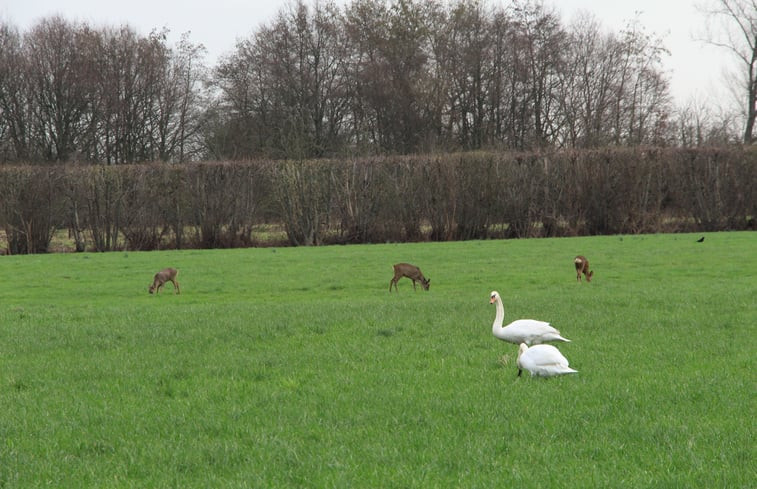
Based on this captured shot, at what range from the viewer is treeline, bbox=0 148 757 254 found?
32656 millimetres

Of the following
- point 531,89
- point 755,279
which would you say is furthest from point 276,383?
point 531,89

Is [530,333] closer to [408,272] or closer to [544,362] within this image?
[544,362]

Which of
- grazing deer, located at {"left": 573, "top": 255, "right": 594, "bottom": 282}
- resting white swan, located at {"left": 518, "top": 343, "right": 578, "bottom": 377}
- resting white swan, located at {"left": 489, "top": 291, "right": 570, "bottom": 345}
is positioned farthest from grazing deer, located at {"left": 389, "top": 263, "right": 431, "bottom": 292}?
resting white swan, located at {"left": 518, "top": 343, "right": 578, "bottom": 377}

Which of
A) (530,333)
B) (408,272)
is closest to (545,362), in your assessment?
(530,333)

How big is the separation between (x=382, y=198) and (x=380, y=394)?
28.0 metres

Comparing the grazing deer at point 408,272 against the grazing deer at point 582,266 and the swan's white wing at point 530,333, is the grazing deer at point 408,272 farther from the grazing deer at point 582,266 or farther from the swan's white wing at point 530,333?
the swan's white wing at point 530,333

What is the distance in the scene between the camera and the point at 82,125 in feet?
157

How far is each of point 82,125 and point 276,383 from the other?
4516 centimetres

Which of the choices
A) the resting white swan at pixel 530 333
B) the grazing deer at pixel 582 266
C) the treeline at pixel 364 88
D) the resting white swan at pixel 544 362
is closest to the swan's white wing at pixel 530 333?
the resting white swan at pixel 530 333

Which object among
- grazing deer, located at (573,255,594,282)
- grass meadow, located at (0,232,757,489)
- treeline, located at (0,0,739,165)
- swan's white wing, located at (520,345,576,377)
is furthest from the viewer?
treeline, located at (0,0,739,165)

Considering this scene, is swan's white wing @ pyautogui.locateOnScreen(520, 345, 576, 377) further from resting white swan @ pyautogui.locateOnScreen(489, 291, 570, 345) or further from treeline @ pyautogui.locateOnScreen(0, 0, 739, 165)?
treeline @ pyautogui.locateOnScreen(0, 0, 739, 165)

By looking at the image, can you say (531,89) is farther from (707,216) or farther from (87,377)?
(87,377)

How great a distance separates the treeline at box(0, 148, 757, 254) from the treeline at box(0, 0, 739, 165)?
37.3 feet

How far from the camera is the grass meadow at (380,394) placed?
16.4ft
